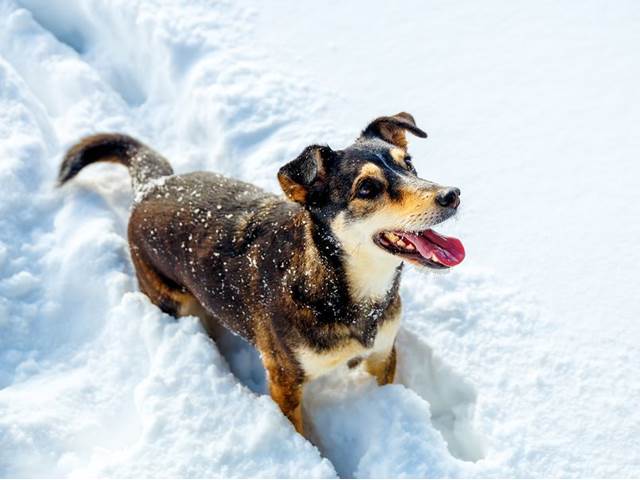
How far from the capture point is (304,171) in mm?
3143

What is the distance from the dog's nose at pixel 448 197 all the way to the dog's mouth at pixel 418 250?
0.82ft

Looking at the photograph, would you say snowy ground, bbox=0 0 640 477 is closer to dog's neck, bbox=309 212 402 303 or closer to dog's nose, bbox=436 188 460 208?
dog's neck, bbox=309 212 402 303

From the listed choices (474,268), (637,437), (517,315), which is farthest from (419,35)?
(637,437)

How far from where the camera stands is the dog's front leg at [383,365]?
3768 millimetres

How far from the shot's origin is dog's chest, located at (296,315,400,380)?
11.4 feet

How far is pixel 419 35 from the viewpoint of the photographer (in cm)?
598

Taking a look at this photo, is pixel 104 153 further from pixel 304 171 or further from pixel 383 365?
pixel 383 365

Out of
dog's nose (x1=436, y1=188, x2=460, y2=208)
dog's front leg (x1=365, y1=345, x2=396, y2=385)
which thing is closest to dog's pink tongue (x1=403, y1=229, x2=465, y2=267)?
dog's nose (x1=436, y1=188, x2=460, y2=208)

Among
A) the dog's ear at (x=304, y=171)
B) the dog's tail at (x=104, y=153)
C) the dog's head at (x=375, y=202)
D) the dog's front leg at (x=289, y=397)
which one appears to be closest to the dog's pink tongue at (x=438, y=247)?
the dog's head at (x=375, y=202)

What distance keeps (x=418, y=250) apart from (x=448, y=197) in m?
0.33

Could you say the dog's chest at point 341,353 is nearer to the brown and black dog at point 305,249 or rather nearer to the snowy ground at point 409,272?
the brown and black dog at point 305,249

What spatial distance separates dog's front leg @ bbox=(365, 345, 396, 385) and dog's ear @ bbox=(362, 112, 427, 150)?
49.2 inches

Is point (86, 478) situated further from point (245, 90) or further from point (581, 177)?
point (581, 177)

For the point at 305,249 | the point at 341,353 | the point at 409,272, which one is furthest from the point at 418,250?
the point at 409,272
